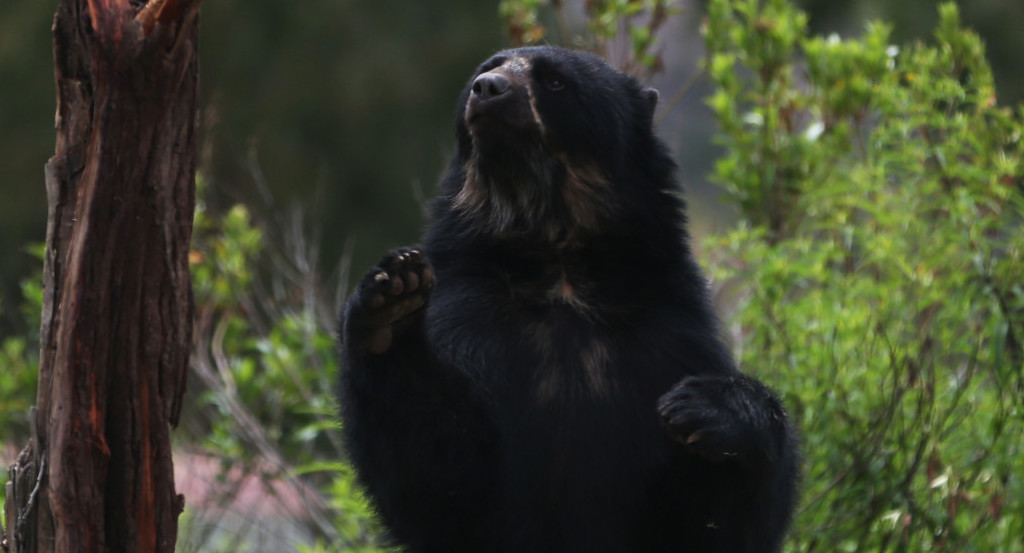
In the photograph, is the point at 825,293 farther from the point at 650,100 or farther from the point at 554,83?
the point at 554,83

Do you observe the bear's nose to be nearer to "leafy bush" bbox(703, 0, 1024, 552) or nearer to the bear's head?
the bear's head

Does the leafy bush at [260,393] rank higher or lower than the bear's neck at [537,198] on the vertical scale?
lower

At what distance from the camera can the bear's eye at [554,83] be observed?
391cm

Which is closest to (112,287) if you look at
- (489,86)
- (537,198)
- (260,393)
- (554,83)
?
(489,86)

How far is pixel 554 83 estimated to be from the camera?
155 inches

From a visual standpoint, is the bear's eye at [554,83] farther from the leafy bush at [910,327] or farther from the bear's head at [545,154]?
the leafy bush at [910,327]

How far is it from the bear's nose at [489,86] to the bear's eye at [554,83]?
0.20 m

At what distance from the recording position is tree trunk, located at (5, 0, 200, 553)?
10.4ft

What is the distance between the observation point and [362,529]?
6031mm

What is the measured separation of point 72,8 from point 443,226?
1266 mm

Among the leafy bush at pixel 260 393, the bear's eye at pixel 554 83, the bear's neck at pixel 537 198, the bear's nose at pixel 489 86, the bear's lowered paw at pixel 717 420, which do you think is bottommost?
the leafy bush at pixel 260 393

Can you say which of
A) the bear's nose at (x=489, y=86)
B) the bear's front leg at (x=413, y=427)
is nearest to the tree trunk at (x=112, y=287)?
the bear's front leg at (x=413, y=427)

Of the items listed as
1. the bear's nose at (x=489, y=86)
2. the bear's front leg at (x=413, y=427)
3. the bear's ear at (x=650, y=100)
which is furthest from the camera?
the bear's ear at (x=650, y=100)

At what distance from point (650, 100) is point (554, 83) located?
18.7 inches
